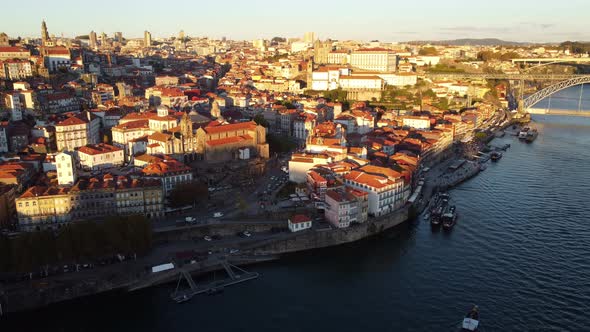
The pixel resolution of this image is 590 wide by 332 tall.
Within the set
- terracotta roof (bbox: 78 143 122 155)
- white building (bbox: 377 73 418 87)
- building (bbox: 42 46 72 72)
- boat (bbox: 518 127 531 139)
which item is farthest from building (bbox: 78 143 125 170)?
white building (bbox: 377 73 418 87)

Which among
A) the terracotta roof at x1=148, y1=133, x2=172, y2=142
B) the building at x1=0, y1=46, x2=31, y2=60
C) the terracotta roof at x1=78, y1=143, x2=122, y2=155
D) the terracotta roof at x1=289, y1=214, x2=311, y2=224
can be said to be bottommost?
the terracotta roof at x1=289, y1=214, x2=311, y2=224

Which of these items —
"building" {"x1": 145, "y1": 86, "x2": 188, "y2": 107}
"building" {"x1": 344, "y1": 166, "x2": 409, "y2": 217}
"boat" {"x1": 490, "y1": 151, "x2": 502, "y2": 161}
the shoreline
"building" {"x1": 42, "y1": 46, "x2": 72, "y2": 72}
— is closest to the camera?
the shoreline

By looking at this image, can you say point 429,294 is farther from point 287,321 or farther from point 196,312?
point 196,312

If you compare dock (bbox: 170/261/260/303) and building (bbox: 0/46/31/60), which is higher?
building (bbox: 0/46/31/60)

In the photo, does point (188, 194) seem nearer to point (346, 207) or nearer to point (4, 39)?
point (346, 207)

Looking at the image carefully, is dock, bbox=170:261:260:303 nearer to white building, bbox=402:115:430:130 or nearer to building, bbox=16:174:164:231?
building, bbox=16:174:164:231

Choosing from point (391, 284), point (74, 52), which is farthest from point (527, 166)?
point (74, 52)

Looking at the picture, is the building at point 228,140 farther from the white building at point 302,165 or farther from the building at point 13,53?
the building at point 13,53
